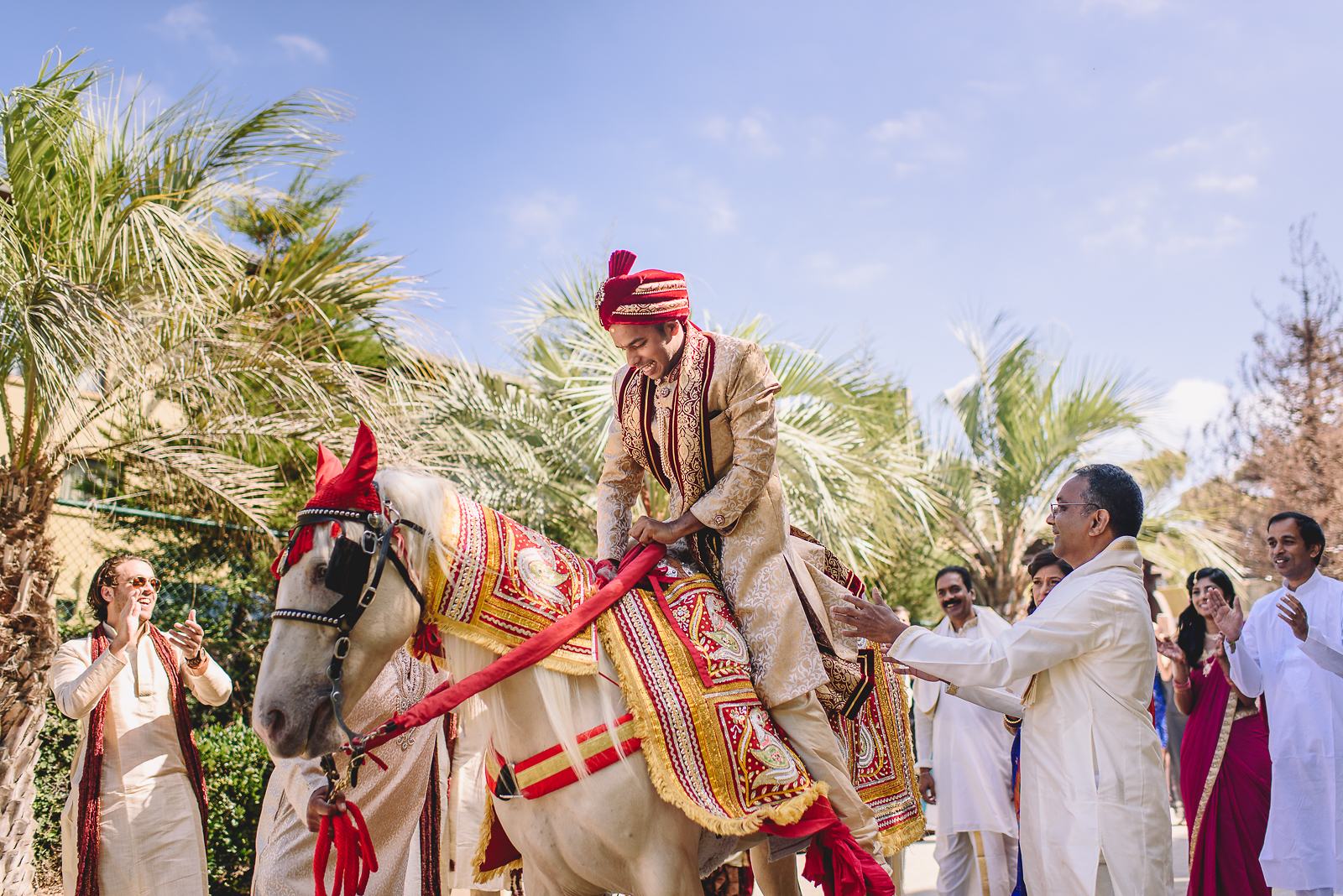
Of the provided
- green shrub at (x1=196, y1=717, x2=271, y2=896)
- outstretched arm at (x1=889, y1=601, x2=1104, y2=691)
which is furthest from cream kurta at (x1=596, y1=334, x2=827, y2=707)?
green shrub at (x1=196, y1=717, x2=271, y2=896)

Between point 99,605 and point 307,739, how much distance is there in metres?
3.24

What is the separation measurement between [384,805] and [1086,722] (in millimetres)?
3031

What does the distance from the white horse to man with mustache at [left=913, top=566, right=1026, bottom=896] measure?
3784 millimetres

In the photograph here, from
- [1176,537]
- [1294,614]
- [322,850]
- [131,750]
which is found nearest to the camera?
[322,850]

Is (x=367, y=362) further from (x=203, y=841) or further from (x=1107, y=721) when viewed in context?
(x=1107, y=721)

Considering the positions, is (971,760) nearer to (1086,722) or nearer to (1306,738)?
(1306,738)

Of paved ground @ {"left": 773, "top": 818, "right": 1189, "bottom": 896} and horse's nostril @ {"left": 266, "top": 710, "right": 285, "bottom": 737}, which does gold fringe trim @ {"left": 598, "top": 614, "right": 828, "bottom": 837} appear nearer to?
horse's nostril @ {"left": 266, "top": 710, "right": 285, "bottom": 737}

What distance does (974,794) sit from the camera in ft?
22.5

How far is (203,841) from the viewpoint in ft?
18.2

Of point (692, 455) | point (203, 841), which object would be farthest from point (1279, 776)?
point (203, 841)

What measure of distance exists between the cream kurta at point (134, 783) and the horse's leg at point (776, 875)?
286 cm

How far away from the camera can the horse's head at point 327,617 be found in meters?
3.00

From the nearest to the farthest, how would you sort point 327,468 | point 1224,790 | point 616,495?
point 327,468
point 616,495
point 1224,790

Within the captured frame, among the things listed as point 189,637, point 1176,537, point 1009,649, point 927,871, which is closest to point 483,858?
point 1009,649
